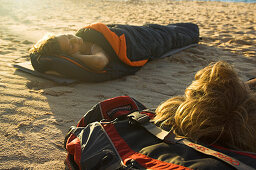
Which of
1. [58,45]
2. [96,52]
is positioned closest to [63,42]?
[58,45]

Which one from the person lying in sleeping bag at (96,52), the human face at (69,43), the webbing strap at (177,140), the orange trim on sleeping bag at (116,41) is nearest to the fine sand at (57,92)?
the person lying in sleeping bag at (96,52)

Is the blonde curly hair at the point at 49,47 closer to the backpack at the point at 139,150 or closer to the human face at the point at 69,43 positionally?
the human face at the point at 69,43

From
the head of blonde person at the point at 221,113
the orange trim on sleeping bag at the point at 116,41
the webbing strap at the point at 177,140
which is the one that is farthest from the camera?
the orange trim on sleeping bag at the point at 116,41

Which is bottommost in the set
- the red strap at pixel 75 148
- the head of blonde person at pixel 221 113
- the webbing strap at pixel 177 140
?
the red strap at pixel 75 148

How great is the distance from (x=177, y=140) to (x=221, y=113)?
23cm

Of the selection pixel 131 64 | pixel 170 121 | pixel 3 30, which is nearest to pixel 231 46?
pixel 131 64

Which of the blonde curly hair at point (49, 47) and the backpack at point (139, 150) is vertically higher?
the blonde curly hair at point (49, 47)

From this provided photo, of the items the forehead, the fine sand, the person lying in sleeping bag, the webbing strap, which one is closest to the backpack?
the webbing strap

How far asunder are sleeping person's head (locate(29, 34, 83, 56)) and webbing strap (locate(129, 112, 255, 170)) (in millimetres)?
1874

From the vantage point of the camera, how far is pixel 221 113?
107cm

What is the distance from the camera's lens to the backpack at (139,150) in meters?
0.92

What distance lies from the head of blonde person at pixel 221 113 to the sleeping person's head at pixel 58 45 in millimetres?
2064

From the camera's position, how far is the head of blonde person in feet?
3.43

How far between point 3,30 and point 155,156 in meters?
5.95
